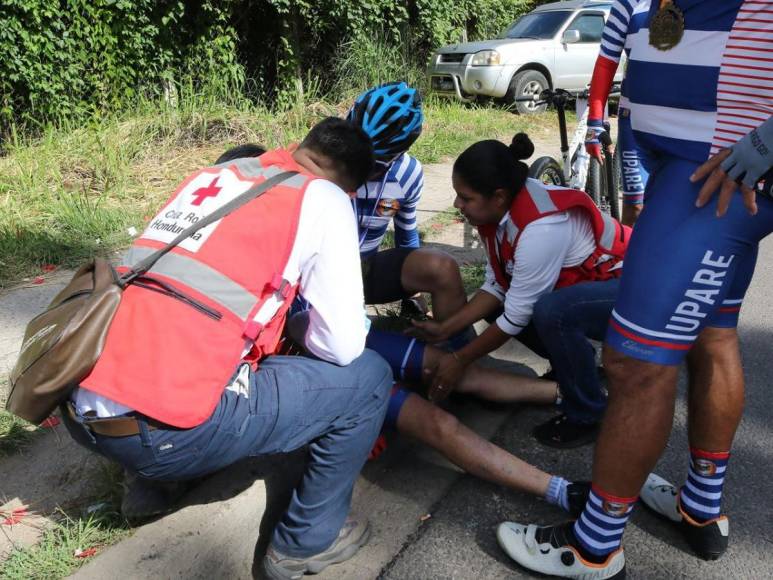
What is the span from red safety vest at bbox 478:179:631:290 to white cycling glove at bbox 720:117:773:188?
38.0 inches

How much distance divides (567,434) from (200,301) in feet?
5.12

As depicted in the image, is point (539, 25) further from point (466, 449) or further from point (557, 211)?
point (466, 449)

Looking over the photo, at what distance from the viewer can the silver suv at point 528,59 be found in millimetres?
10188

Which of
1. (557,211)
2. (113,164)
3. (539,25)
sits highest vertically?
(539,25)

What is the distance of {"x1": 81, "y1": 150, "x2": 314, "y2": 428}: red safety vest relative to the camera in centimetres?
167

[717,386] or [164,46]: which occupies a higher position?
[164,46]

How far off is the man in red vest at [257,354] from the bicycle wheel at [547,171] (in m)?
2.79

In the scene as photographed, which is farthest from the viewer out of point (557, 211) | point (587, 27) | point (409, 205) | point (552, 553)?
point (587, 27)

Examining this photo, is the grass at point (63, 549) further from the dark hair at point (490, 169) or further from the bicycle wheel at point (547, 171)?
the bicycle wheel at point (547, 171)

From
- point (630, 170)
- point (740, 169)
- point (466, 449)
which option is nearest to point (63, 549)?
point (466, 449)

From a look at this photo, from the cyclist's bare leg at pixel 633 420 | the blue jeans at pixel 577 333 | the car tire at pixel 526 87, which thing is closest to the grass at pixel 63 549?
the cyclist's bare leg at pixel 633 420

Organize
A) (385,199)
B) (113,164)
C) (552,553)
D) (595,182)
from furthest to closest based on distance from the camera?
(113,164)
(595,182)
(385,199)
(552,553)

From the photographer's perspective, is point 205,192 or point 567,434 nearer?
point 205,192

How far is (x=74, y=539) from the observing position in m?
2.07
